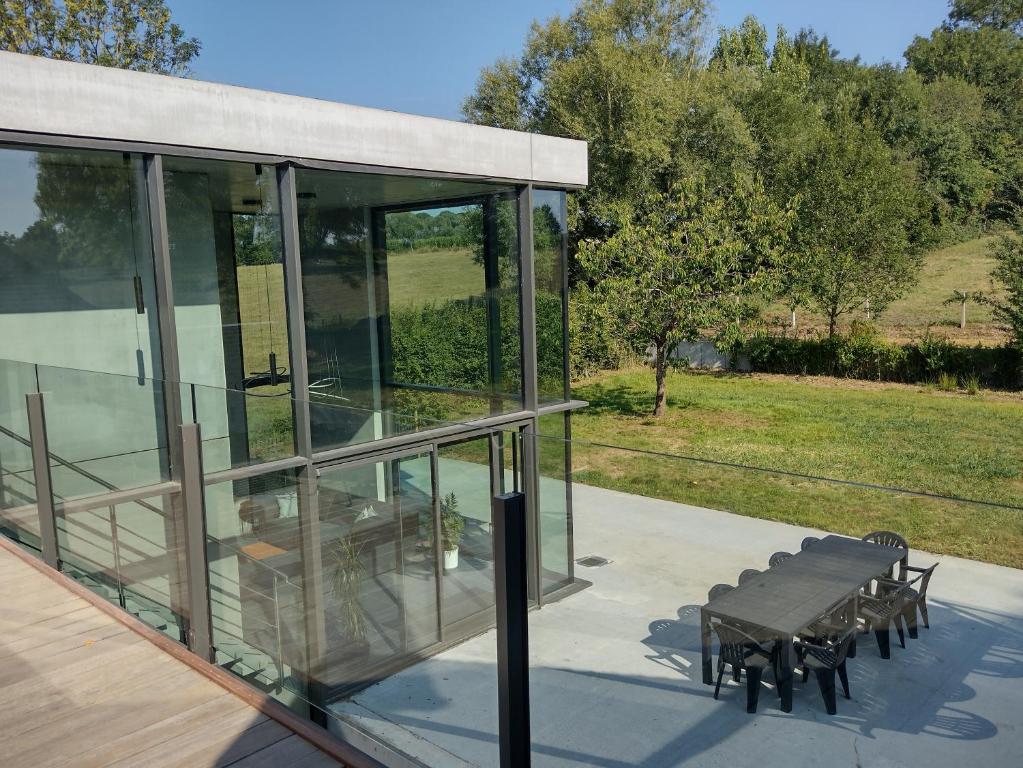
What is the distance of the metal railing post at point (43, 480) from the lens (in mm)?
4133

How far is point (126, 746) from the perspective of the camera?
2586 mm

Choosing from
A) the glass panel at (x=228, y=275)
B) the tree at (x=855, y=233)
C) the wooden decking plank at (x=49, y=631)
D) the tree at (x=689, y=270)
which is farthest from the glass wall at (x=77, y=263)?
the tree at (x=855, y=233)

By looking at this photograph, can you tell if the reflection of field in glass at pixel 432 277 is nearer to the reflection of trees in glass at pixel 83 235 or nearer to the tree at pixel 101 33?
the reflection of trees in glass at pixel 83 235

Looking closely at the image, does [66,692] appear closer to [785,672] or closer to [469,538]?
[469,538]

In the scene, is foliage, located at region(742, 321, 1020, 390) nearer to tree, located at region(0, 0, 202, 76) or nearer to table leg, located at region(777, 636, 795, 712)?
table leg, located at region(777, 636, 795, 712)

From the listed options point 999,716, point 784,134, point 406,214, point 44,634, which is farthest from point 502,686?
point 784,134

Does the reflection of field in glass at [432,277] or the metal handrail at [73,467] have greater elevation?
the reflection of field in glass at [432,277]

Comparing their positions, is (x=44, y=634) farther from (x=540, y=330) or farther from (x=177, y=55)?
(x=177, y=55)

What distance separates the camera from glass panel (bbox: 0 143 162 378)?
5180mm

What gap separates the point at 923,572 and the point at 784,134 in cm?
2433

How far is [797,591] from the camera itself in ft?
6.57

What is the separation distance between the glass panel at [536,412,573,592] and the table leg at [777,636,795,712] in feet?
1.93

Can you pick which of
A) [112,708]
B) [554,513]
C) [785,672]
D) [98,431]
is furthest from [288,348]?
[785,672]

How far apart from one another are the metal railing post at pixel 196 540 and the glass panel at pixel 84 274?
2.53 m
